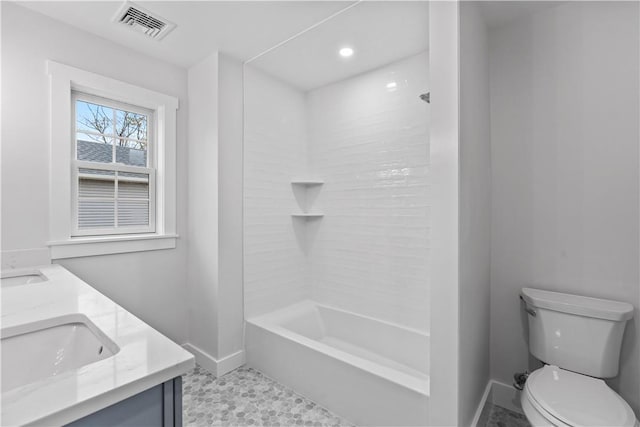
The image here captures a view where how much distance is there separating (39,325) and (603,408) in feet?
7.36

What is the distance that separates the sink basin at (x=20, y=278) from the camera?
5.58 ft

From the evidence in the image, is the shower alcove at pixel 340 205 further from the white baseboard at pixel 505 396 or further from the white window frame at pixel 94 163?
the white window frame at pixel 94 163

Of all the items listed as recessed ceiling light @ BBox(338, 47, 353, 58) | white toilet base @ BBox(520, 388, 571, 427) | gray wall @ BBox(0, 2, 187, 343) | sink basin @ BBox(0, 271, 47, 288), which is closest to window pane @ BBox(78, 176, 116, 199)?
gray wall @ BBox(0, 2, 187, 343)

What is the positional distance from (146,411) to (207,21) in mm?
2200

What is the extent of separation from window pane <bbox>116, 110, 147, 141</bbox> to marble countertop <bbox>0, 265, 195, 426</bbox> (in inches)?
63.6

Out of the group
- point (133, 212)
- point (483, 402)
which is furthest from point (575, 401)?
point (133, 212)

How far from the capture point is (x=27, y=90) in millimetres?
1912

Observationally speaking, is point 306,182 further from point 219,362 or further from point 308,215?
point 219,362

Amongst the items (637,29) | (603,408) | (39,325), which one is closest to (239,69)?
(39,325)

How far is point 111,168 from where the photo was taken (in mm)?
2355

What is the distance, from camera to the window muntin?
7.27ft

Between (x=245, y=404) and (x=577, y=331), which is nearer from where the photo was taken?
(x=577, y=331)

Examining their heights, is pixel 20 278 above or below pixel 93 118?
below

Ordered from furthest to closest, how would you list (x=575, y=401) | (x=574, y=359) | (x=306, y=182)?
1. (x=306, y=182)
2. (x=574, y=359)
3. (x=575, y=401)
